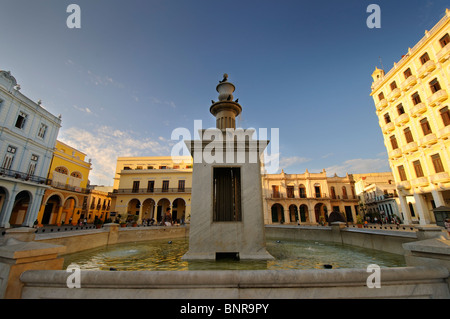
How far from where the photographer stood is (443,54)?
17.9 metres

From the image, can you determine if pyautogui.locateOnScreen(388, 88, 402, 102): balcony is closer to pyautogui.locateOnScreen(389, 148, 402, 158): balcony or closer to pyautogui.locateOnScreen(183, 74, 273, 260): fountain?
pyautogui.locateOnScreen(389, 148, 402, 158): balcony

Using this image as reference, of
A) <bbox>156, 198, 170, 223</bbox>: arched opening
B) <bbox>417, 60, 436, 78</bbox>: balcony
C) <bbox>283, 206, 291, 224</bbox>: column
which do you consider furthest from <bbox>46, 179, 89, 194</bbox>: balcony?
<bbox>417, 60, 436, 78</bbox>: balcony

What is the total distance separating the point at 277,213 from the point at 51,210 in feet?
118

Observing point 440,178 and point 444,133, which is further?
point 440,178

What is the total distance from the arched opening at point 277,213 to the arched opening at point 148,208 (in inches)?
868

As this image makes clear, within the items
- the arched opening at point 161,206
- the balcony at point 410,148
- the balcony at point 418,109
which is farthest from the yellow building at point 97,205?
the balcony at point 418,109

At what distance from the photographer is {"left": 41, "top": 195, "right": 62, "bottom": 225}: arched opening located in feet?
87.0

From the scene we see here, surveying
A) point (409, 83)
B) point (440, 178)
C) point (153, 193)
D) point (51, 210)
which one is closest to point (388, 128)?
point (409, 83)

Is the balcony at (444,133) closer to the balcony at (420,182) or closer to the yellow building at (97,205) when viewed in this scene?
the balcony at (420,182)

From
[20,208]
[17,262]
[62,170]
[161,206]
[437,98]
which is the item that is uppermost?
[437,98]

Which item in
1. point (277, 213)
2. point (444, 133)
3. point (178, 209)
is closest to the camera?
point (444, 133)

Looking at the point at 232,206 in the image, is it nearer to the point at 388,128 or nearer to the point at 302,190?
the point at 388,128

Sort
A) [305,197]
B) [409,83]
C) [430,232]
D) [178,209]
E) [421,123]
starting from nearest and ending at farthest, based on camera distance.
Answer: [430,232] < [421,123] < [409,83] < [178,209] < [305,197]

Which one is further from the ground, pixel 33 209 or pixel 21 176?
pixel 21 176
